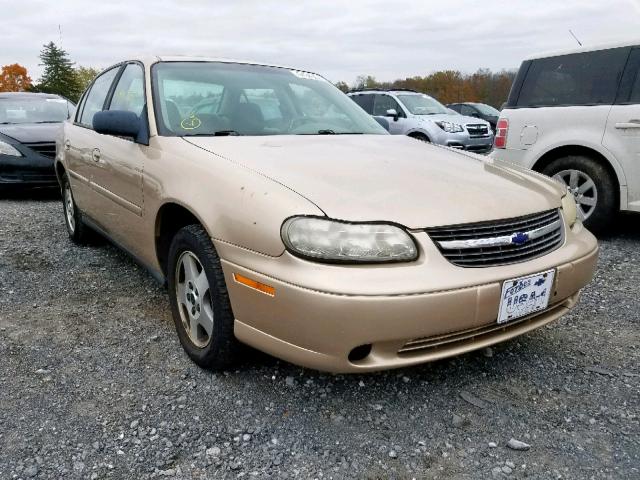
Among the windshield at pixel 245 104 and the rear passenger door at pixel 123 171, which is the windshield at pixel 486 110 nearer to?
the windshield at pixel 245 104

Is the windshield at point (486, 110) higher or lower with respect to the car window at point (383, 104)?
lower

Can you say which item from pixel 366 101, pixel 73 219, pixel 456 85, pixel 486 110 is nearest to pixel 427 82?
pixel 456 85

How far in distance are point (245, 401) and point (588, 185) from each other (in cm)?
383

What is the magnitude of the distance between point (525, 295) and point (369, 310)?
69 centimetres

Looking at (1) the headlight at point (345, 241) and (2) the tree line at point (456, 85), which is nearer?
(1) the headlight at point (345, 241)

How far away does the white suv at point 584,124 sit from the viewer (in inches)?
176

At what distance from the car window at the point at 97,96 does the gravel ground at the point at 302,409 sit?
158 centimetres

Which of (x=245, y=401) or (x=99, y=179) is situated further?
(x=99, y=179)

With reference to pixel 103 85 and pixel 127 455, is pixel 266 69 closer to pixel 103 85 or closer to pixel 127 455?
pixel 103 85

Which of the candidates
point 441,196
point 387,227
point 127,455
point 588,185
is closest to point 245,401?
point 127,455

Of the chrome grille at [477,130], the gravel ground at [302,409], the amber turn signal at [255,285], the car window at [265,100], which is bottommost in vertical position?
the gravel ground at [302,409]

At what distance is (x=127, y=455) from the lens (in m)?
1.92

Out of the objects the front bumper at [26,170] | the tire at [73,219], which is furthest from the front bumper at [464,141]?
the tire at [73,219]

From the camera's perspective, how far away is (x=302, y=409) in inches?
86.0
